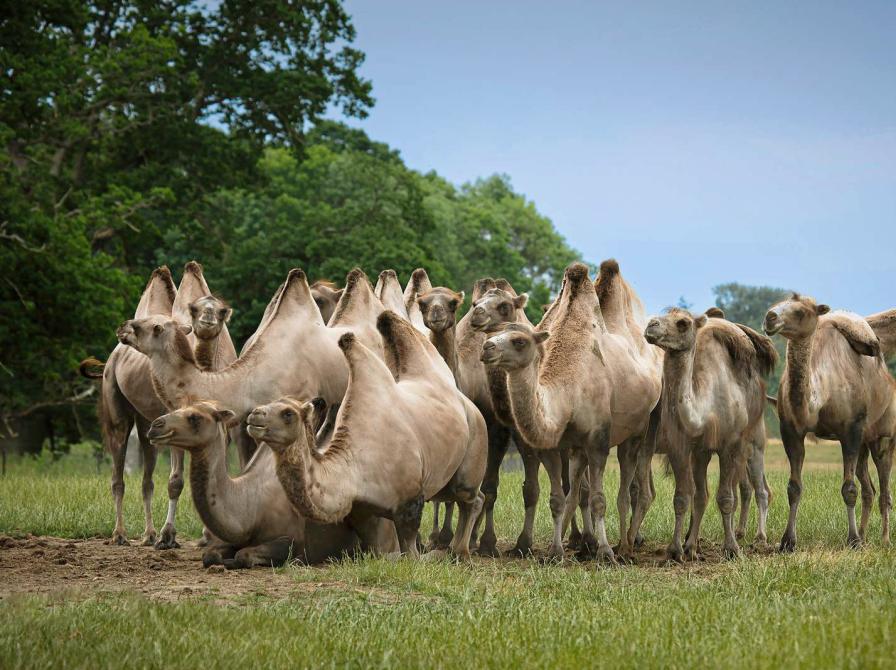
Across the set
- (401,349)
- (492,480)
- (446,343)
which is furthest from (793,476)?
(401,349)

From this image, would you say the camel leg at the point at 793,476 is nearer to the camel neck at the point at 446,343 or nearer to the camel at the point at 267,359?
the camel neck at the point at 446,343

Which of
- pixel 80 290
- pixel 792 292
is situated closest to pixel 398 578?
pixel 792 292

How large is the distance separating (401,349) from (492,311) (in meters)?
1.08

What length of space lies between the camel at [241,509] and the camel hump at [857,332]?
18.4 feet

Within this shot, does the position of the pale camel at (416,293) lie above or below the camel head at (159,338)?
above

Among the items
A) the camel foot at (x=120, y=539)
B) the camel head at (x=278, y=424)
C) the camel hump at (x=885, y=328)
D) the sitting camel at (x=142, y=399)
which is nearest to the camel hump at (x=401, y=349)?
the camel head at (x=278, y=424)

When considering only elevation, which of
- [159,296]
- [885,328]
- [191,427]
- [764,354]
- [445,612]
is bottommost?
[445,612]

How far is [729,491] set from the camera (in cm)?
1143

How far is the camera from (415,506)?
9773mm

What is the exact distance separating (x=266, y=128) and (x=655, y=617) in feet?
78.7

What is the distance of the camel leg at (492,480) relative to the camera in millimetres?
11844

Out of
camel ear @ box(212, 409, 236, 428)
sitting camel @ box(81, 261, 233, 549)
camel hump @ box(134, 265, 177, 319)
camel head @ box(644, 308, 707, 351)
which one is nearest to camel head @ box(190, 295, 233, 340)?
sitting camel @ box(81, 261, 233, 549)

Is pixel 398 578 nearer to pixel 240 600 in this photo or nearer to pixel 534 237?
pixel 240 600

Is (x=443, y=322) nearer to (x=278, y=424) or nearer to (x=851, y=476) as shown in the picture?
(x=278, y=424)
